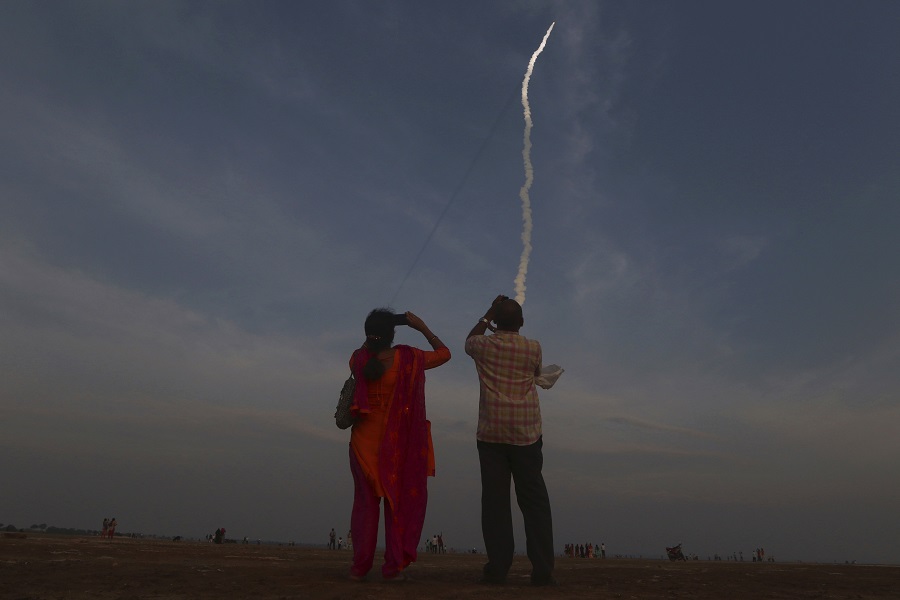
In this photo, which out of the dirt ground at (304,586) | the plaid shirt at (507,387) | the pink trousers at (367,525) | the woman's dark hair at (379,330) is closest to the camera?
the dirt ground at (304,586)

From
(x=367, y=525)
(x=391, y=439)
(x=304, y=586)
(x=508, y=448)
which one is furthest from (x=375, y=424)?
(x=304, y=586)

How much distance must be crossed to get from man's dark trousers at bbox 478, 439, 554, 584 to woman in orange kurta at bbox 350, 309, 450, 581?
597 millimetres

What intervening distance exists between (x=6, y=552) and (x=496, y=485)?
230 inches

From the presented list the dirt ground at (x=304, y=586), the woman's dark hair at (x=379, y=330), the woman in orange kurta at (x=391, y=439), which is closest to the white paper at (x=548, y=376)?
the woman in orange kurta at (x=391, y=439)

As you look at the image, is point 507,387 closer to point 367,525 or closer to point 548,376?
point 548,376

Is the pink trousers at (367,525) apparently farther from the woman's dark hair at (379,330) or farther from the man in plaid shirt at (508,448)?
the woman's dark hair at (379,330)

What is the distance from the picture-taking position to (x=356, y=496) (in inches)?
221

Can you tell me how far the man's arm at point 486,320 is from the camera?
6281mm

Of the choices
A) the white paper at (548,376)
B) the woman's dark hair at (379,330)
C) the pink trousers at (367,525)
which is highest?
the woman's dark hair at (379,330)

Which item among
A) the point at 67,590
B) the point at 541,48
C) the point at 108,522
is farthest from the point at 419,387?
the point at 108,522

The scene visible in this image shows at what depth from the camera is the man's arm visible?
6281 mm

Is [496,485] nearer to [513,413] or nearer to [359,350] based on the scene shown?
[513,413]

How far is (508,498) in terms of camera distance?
5.65 meters

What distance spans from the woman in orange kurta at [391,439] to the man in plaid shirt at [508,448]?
571 mm
